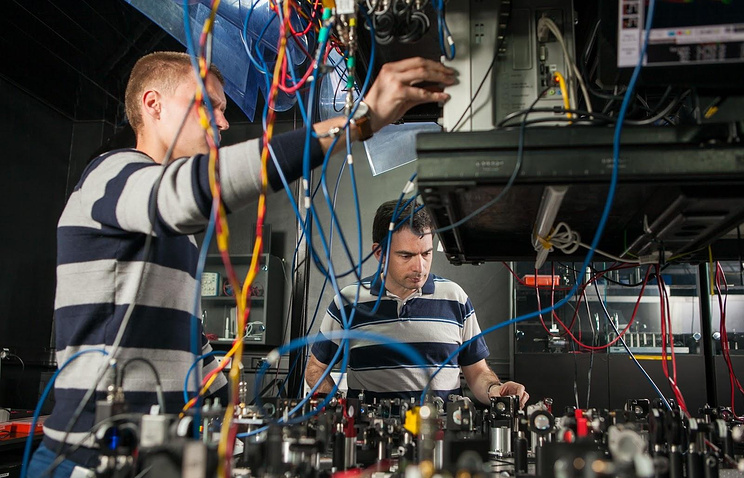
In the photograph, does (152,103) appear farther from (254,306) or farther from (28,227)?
(28,227)

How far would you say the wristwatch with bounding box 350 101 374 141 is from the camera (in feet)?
3.27

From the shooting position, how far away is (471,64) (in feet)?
3.51

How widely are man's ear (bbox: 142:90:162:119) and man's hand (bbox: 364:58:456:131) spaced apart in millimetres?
603

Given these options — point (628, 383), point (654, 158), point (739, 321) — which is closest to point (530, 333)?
point (628, 383)

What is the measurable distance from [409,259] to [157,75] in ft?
4.39

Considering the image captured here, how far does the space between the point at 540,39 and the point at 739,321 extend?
338cm

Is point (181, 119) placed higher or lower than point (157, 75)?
lower

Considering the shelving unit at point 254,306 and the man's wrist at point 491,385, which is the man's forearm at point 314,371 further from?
the shelving unit at point 254,306

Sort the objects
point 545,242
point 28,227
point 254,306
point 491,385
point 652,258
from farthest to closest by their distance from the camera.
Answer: point 28,227 → point 254,306 → point 491,385 → point 652,258 → point 545,242

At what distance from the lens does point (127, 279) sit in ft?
3.72

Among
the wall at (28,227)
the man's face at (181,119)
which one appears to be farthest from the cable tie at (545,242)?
the wall at (28,227)

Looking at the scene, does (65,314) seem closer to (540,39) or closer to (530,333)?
(540,39)

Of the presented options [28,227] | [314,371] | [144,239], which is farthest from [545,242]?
[28,227]

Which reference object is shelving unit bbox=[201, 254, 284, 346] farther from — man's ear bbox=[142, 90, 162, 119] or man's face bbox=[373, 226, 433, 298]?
man's ear bbox=[142, 90, 162, 119]
